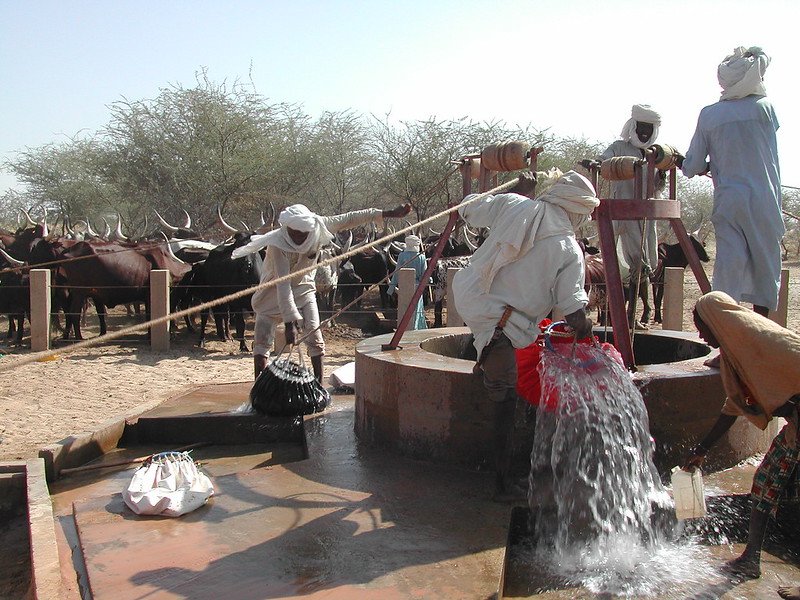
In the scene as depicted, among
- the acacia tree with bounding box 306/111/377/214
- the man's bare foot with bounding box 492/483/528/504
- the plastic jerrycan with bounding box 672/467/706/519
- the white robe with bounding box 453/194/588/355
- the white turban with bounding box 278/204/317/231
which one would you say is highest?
the acacia tree with bounding box 306/111/377/214

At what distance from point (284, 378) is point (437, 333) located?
125cm

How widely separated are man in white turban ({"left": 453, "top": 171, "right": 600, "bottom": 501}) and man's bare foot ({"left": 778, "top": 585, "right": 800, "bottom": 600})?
1.27 m

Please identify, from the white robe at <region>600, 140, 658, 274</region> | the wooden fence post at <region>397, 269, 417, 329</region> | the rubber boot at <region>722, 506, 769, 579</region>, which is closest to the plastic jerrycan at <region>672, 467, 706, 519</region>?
the rubber boot at <region>722, 506, 769, 579</region>

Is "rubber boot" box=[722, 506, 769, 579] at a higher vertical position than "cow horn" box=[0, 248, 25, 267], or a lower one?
lower

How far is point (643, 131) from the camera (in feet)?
20.3

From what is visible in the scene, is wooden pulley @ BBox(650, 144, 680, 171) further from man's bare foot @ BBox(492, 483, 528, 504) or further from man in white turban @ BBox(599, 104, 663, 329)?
man's bare foot @ BBox(492, 483, 528, 504)

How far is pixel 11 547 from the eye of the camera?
4219mm

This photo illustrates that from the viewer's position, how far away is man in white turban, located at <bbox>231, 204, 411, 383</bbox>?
19.6 ft

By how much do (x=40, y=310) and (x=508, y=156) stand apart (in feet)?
27.7

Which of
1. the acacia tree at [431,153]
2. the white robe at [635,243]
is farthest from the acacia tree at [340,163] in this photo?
the white robe at [635,243]

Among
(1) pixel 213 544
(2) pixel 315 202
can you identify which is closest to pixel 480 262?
(1) pixel 213 544

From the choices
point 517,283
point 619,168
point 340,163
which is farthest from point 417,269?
point 340,163

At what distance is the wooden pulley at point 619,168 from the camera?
14.9 ft

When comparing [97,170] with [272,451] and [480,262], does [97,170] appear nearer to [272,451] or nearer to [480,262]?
[272,451]
